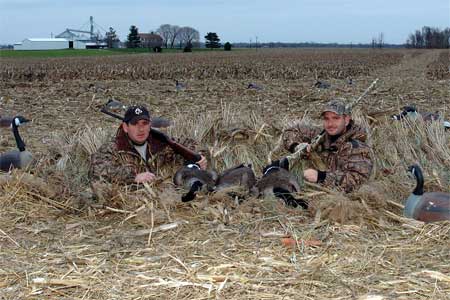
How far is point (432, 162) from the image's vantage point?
Result: 21.1 ft

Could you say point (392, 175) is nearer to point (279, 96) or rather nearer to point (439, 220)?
point (439, 220)

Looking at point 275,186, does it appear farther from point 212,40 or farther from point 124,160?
point 212,40

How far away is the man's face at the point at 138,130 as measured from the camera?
5.71m

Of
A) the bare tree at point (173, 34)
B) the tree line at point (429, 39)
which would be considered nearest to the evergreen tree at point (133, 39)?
the bare tree at point (173, 34)

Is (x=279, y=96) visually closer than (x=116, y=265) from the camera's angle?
No

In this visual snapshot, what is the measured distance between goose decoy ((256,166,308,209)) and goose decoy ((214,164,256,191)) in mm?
117

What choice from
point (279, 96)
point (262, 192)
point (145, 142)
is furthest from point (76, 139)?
point (279, 96)

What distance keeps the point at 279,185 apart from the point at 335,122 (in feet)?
2.77

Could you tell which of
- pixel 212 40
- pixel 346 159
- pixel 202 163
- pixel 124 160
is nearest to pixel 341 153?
pixel 346 159

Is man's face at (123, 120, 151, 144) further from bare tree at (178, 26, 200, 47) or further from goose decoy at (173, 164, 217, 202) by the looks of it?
bare tree at (178, 26, 200, 47)

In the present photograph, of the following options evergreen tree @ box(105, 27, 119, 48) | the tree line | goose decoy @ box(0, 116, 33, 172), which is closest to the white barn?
evergreen tree @ box(105, 27, 119, 48)

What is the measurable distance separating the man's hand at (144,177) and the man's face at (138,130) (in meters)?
0.38

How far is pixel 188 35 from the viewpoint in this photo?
4193 inches

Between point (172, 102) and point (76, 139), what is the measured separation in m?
7.66
